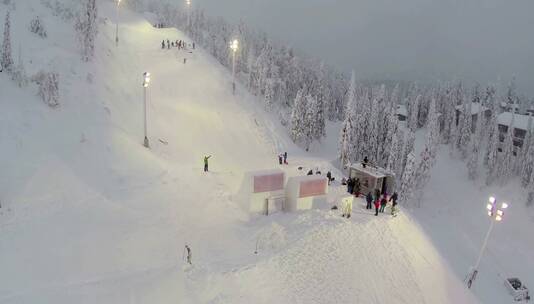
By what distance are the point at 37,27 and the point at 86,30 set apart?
3.27 meters

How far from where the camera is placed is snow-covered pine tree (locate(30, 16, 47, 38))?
29.9m

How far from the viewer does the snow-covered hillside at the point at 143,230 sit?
1405 centimetres

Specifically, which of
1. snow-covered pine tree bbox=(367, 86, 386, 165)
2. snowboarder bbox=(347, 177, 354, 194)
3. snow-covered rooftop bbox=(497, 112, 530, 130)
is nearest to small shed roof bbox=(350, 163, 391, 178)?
snowboarder bbox=(347, 177, 354, 194)

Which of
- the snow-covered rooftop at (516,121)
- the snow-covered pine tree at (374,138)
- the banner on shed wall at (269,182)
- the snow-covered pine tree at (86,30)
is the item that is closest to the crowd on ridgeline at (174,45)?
the snow-covered pine tree at (86,30)

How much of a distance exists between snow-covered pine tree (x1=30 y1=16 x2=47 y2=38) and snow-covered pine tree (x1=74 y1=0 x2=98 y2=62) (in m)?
2.33

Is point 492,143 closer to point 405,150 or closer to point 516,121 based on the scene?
point 516,121

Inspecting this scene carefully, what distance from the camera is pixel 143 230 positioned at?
16922mm

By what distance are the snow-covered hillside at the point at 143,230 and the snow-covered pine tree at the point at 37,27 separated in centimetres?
80

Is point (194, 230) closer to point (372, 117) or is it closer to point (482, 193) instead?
point (372, 117)

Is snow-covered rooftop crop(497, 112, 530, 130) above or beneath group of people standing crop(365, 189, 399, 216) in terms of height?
above

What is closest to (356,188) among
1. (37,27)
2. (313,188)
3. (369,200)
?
(369,200)

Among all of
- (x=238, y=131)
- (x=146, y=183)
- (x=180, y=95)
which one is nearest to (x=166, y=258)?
(x=146, y=183)

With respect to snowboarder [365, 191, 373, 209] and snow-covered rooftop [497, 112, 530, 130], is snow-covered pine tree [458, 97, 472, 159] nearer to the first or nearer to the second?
snow-covered rooftop [497, 112, 530, 130]

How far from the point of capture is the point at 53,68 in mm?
26547
